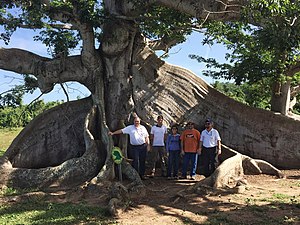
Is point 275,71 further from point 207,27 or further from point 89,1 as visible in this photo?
point 89,1

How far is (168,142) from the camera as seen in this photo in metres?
7.48

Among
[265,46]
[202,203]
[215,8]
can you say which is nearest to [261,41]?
[265,46]

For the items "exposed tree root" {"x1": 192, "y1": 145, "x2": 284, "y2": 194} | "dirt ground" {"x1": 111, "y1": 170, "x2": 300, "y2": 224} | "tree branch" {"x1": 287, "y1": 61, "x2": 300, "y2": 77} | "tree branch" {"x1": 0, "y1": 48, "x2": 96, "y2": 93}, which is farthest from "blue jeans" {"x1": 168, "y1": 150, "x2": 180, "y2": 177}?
"tree branch" {"x1": 287, "y1": 61, "x2": 300, "y2": 77}

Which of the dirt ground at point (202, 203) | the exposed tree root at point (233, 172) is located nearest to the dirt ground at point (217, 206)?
the dirt ground at point (202, 203)

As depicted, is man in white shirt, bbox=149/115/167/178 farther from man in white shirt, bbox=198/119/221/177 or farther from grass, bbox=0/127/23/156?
grass, bbox=0/127/23/156

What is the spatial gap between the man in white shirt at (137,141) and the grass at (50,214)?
189cm

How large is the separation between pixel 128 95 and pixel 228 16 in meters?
3.07

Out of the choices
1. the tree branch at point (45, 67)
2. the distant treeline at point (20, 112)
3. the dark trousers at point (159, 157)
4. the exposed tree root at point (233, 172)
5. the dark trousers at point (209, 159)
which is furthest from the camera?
the tree branch at point (45, 67)

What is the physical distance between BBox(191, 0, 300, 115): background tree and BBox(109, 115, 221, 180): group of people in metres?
2.11

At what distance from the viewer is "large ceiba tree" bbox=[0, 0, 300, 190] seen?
7312 mm

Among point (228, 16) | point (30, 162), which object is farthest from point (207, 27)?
point (30, 162)

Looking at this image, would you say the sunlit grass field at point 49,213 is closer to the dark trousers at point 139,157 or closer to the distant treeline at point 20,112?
the dark trousers at point 139,157

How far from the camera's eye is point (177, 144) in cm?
739

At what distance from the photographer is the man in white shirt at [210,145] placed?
727cm
